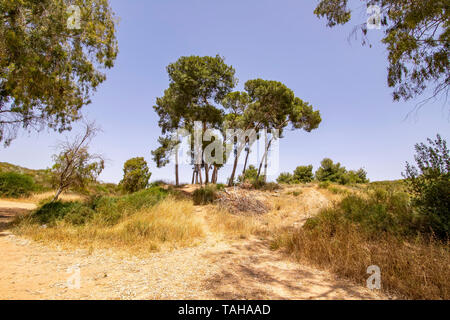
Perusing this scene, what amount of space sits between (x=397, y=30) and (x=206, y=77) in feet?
35.6

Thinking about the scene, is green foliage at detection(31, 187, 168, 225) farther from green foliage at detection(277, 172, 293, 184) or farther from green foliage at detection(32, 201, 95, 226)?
green foliage at detection(277, 172, 293, 184)

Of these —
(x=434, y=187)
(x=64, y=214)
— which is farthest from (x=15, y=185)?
(x=434, y=187)

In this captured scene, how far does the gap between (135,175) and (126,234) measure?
13.9 m

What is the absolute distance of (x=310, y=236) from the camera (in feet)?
17.2

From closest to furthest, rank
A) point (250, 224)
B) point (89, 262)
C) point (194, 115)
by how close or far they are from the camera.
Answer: point (89, 262)
point (250, 224)
point (194, 115)

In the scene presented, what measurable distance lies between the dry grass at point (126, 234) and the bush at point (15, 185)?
1158 centimetres

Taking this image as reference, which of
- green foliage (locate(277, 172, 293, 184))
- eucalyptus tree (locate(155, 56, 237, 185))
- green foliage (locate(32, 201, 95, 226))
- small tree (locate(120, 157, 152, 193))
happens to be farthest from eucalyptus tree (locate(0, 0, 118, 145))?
green foliage (locate(277, 172, 293, 184))

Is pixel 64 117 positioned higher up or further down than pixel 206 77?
further down

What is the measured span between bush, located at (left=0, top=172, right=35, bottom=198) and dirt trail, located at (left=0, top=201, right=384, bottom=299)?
1315 cm

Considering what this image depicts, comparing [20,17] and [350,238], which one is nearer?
[350,238]

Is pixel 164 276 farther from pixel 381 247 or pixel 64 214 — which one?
pixel 64 214

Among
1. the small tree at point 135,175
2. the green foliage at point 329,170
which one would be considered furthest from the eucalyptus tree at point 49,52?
the green foliage at point 329,170
